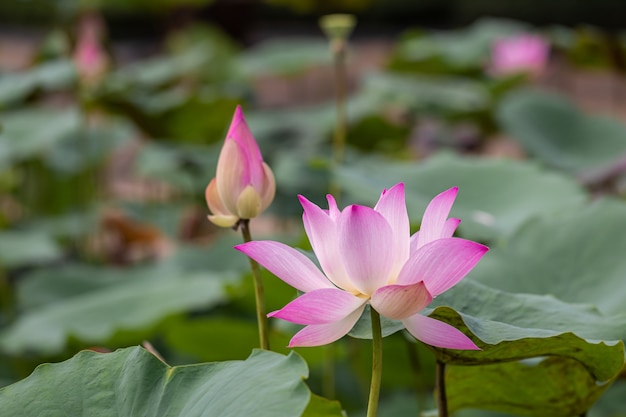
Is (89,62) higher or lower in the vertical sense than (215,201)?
higher

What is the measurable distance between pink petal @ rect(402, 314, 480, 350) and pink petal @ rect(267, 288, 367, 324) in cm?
3

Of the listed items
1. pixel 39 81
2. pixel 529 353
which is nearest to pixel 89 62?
pixel 39 81

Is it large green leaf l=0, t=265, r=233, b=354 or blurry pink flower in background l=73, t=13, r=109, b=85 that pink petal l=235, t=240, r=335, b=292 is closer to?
large green leaf l=0, t=265, r=233, b=354

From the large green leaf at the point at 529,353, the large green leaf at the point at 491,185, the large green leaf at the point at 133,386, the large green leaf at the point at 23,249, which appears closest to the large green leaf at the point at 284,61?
the large green leaf at the point at 23,249

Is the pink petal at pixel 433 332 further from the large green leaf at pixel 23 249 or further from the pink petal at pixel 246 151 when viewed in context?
the large green leaf at pixel 23 249

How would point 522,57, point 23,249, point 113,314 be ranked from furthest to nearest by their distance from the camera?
point 522,57
point 23,249
point 113,314

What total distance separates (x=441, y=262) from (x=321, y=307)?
0.19 ft

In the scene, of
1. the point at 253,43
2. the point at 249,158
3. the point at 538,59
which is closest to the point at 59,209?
the point at 538,59

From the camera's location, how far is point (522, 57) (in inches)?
87.0

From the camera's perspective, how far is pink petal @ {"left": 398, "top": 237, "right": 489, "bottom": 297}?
40cm

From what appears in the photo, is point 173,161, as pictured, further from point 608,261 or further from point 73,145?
point 608,261

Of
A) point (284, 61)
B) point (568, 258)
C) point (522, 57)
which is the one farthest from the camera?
point (284, 61)

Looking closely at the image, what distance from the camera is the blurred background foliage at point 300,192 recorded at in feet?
2.52

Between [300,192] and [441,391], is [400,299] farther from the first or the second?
[300,192]
